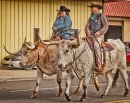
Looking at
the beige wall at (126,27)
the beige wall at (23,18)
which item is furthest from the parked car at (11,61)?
the beige wall at (126,27)

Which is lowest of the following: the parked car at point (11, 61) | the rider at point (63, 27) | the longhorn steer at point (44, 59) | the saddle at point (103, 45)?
the parked car at point (11, 61)

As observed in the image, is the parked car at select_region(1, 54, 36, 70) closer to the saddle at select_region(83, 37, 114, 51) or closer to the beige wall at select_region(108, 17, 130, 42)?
the saddle at select_region(83, 37, 114, 51)

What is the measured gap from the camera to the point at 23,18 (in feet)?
96.2

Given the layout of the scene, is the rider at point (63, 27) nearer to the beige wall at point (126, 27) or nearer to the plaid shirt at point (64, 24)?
the plaid shirt at point (64, 24)

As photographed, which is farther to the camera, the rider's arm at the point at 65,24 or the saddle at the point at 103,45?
the rider's arm at the point at 65,24

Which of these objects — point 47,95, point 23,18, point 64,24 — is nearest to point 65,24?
point 64,24

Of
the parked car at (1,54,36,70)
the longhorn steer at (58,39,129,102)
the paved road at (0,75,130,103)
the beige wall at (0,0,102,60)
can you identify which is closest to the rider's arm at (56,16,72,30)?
the longhorn steer at (58,39,129,102)

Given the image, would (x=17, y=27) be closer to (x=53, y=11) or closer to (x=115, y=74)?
(x=53, y=11)

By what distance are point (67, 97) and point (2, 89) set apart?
13.8 ft

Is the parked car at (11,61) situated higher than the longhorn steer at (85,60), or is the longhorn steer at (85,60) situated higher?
the longhorn steer at (85,60)

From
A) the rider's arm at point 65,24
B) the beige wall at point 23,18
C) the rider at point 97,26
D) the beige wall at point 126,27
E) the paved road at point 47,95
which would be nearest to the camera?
the paved road at point 47,95

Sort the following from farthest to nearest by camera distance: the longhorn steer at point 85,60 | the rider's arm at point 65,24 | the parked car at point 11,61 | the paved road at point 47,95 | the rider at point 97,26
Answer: the parked car at point 11,61 < the rider's arm at point 65,24 < the rider at point 97,26 < the paved road at point 47,95 < the longhorn steer at point 85,60

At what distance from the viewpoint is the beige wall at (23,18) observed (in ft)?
94.3

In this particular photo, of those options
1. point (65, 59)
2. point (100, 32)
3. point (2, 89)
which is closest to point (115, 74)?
point (100, 32)
